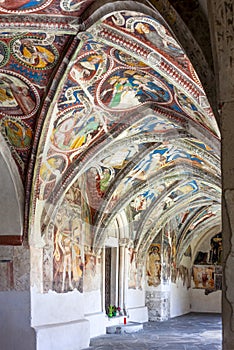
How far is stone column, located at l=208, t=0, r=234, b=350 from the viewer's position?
148 inches

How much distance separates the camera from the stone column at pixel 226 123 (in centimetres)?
376

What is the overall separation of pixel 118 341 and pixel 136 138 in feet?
19.8

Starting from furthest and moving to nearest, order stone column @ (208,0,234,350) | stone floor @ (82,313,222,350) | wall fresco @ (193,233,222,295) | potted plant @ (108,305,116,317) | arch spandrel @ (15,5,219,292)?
wall fresco @ (193,233,222,295) < potted plant @ (108,305,116,317) < stone floor @ (82,313,222,350) < arch spandrel @ (15,5,219,292) < stone column @ (208,0,234,350)

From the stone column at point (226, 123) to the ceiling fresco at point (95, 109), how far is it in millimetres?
1361

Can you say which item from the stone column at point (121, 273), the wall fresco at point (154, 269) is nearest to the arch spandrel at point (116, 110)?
the stone column at point (121, 273)

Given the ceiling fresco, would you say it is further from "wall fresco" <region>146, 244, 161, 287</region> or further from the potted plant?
"wall fresco" <region>146, 244, 161, 287</region>

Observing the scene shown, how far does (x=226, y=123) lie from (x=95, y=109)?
7.86 meters

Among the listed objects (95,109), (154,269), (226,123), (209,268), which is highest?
(95,109)

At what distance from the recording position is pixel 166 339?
1658 cm

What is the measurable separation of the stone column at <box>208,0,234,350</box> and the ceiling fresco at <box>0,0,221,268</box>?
1361 mm

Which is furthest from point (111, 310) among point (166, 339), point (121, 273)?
point (166, 339)

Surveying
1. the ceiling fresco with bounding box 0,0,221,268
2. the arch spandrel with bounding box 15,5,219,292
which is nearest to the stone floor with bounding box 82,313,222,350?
the ceiling fresco with bounding box 0,0,221,268

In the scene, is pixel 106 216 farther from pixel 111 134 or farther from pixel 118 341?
pixel 111 134

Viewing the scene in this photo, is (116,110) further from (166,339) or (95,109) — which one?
(166,339)
